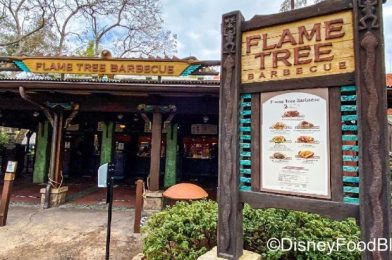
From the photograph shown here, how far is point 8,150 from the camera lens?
12.8m

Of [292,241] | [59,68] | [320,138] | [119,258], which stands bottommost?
[119,258]

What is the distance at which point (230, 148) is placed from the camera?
2600 millimetres

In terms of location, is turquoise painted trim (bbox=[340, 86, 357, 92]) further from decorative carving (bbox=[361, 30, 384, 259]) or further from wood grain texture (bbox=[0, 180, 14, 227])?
wood grain texture (bbox=[0, 180, 14, 227])

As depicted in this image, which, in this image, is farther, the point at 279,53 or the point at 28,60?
the point at 28,60

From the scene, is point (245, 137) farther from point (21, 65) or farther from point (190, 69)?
point (21, 65)

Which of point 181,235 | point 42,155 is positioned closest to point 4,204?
point 181,235

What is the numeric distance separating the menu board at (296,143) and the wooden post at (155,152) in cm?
484

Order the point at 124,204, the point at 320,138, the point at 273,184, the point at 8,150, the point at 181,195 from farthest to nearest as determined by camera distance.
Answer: the point at 8,150 < the point at 124,204 < the point at 181,195 < the point at 273,184 < the point at 320,138

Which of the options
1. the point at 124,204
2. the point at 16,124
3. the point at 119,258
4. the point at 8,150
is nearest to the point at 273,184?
the point at 119,258

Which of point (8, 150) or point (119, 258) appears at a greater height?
point (8, 150)

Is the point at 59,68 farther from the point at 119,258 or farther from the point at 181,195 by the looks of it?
the point at 119,258

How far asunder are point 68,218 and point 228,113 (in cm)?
515

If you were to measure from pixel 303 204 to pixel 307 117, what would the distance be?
2.44 feet

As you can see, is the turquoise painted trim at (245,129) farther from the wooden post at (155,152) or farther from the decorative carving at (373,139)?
the wooden post at (155,152)
